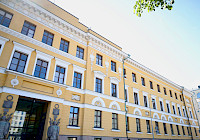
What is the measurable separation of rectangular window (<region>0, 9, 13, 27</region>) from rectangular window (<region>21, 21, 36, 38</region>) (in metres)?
1.27

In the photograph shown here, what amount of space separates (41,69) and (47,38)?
358 centimetres

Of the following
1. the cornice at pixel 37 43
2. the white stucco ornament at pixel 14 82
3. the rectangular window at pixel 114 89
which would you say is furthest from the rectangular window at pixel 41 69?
the rectangular window at pixel 114 89

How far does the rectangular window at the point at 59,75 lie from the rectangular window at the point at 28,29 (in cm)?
419

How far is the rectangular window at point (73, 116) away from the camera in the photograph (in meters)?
13.3

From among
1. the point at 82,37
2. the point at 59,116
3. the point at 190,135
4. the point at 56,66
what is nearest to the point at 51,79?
the point at 56,66

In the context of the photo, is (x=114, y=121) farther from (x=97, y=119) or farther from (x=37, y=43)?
(x=37, y=43)

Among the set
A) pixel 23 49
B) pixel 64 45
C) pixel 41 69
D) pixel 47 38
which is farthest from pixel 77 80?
pixel 23 49

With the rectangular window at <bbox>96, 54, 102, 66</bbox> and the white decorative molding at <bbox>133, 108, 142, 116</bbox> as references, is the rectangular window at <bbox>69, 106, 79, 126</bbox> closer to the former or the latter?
the rectangular window at <bbox>96, 54, 102, 66</bbox>

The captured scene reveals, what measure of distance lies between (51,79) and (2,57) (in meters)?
4.31

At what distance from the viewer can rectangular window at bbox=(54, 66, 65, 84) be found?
13.7 meters

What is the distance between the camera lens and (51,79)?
42.9ft

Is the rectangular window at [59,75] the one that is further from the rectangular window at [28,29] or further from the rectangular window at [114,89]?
the rectangular window at [114,89]

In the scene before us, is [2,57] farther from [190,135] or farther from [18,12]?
[190,135]

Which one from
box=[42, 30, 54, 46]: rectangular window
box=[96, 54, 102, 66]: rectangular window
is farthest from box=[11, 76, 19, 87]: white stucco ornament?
box=[96, 54, 102, 66]: rectangular window
